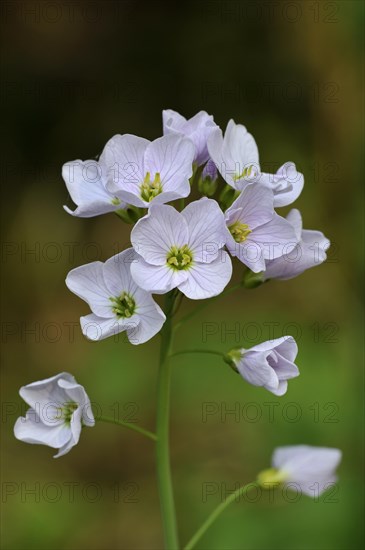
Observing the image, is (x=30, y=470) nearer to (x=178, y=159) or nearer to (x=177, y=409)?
(x=177, y=409)

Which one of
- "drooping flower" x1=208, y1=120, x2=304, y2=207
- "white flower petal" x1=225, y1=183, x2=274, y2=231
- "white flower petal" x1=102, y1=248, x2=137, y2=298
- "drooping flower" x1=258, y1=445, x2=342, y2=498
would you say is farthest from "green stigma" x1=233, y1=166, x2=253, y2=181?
"drooping flower" x1=258, y1=445, x2=342, y2=498

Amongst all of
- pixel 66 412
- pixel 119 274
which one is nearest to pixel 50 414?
pixel 66 412

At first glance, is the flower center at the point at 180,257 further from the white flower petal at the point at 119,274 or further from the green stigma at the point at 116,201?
the green stigma at the point at 116,201

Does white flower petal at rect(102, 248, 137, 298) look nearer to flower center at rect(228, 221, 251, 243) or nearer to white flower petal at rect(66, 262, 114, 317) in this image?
white flower petal at rect(66, 262, 114, 317)

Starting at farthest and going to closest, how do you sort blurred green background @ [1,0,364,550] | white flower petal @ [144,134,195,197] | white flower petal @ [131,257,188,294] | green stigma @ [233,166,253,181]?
blurred green background @ [1,0,364,550]
green stigma @ [233,166,253,181]
white flower petal @ [144,134,195,197]
white flower petal @ [131,257,188,294]

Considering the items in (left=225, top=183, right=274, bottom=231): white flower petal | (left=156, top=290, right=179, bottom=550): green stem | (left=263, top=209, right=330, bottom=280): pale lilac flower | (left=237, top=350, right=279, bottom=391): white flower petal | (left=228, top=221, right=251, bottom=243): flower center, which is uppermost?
(left=225, top=183, right=274, bottom=231): white flower petal

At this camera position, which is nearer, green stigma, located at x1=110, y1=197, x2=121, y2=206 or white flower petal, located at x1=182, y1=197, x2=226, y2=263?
white flower petal, located at x1=182, y1=197, x2=226, y2=263

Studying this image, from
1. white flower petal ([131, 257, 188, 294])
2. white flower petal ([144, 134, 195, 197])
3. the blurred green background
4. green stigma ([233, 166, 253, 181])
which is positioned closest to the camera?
white flower petal ([131, 257, 188, 294])

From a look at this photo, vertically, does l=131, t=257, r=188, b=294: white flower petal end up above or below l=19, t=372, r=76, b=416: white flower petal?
above
